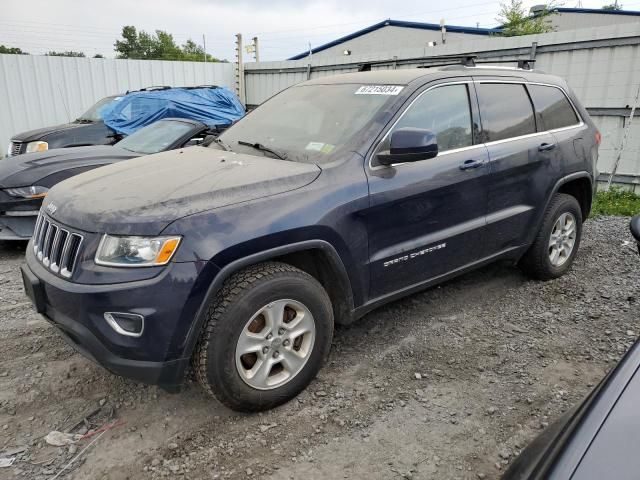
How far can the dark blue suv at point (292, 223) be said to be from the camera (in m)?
2.36

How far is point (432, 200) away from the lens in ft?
10.7

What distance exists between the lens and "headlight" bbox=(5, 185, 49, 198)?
16.4 ft

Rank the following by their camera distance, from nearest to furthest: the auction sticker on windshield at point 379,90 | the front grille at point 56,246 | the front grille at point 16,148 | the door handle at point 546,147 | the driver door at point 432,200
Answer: the front grille at point 56,246
the driver door at point 432,200
the auction sticker on windshield at point 379,90
the door handle at point 546,147
the front grille at point 16,148

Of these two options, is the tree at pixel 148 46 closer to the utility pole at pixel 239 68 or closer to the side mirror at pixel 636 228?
the utility pole at pixel 239 68

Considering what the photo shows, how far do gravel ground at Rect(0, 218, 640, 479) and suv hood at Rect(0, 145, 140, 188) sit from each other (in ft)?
5.03

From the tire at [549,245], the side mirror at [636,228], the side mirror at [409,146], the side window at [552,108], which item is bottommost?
the tire at [549,245]

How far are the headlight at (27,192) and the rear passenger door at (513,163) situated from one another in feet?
14.0

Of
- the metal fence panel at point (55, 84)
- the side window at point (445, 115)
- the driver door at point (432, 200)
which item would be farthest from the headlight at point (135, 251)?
the metal fence panel at point (55, 84)

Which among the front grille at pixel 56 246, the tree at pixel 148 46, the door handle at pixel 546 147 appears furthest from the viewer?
the tree at pixel 148 46

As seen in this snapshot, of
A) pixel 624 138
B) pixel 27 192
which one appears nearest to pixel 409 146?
pixel 27 192

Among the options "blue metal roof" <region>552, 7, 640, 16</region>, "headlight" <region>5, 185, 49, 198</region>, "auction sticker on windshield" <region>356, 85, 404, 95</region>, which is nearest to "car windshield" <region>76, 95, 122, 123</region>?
"headlight" <region>5, 185, 49, 198</region>

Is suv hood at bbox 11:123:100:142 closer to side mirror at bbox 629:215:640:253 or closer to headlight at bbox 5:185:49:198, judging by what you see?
headlight at bbox 5:185:49:198

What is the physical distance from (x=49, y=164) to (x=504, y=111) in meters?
4.48

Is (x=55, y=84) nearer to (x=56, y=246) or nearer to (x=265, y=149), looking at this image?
(x=265, y=149)
